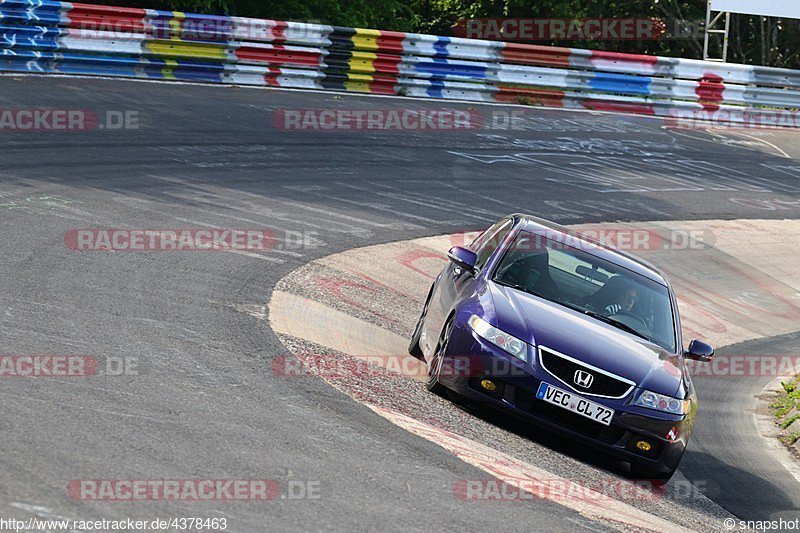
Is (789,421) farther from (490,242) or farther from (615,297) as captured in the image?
(490,242)

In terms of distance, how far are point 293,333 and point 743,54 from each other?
107 ft

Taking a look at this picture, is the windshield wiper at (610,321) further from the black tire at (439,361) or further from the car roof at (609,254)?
the black tire at (439,361)

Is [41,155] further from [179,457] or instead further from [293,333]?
[179,457]

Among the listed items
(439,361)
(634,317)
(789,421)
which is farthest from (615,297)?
(789,421)

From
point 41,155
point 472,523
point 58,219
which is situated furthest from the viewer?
point 41,155

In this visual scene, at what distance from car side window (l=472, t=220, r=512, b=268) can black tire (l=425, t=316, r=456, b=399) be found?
956 mm

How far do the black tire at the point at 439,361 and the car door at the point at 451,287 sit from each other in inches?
7.6

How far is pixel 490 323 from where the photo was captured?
27.2 ft

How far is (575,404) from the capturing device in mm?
7992

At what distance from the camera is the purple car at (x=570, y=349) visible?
803 centimetres

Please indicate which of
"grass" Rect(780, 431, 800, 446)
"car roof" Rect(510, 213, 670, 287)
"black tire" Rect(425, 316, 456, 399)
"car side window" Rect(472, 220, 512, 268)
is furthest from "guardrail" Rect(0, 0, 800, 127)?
"grass" Rect(780, 431, 800, 446)

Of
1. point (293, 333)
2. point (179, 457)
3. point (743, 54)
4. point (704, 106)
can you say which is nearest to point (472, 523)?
point (179, 457)

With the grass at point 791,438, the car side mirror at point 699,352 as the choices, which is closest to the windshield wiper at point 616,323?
the car side mirror at point 699,352

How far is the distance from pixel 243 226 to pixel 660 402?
6.66m
